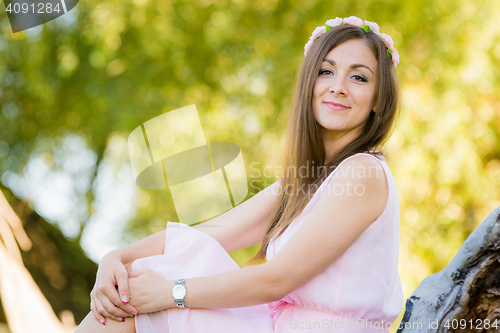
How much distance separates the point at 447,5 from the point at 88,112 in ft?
10.1

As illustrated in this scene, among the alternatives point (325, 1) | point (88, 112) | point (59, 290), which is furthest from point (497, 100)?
point (59, 290)

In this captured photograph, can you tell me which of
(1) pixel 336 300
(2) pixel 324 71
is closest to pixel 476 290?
(1) pixel 336 300

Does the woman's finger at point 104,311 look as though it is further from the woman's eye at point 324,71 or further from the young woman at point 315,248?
the woman's eye at point 324,71

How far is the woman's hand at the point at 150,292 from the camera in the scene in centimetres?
121

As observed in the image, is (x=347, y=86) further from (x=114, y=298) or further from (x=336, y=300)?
(x=114, y=298)

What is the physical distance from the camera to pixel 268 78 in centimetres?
359

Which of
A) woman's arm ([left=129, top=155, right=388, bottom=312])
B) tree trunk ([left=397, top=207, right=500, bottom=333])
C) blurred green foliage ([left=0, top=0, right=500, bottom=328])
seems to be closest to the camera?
tree trunk ([left=397, top=207, right=500, bottom=333])

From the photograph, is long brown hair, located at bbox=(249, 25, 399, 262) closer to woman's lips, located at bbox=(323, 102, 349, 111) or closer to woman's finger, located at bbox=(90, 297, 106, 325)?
woman's lips, located at bbox=(323, 102, 349, 111)

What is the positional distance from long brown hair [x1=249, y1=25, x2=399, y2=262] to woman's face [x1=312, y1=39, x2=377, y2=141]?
0.08 ft

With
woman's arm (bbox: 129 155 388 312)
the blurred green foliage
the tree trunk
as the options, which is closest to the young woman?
woman's arm (bbox: 129 155 388 312)

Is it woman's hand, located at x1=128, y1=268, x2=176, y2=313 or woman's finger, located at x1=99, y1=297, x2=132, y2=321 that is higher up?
woman's hand, located at x1=128, y1=268, x2=176, y2=313

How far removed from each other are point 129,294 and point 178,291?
162 millimetres

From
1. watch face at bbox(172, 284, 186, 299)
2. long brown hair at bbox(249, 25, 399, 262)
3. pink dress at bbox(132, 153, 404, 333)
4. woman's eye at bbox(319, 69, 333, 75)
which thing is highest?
woman's eye at bbox(319, 69, 333, 75)

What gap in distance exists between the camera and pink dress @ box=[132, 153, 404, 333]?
1197 mm
